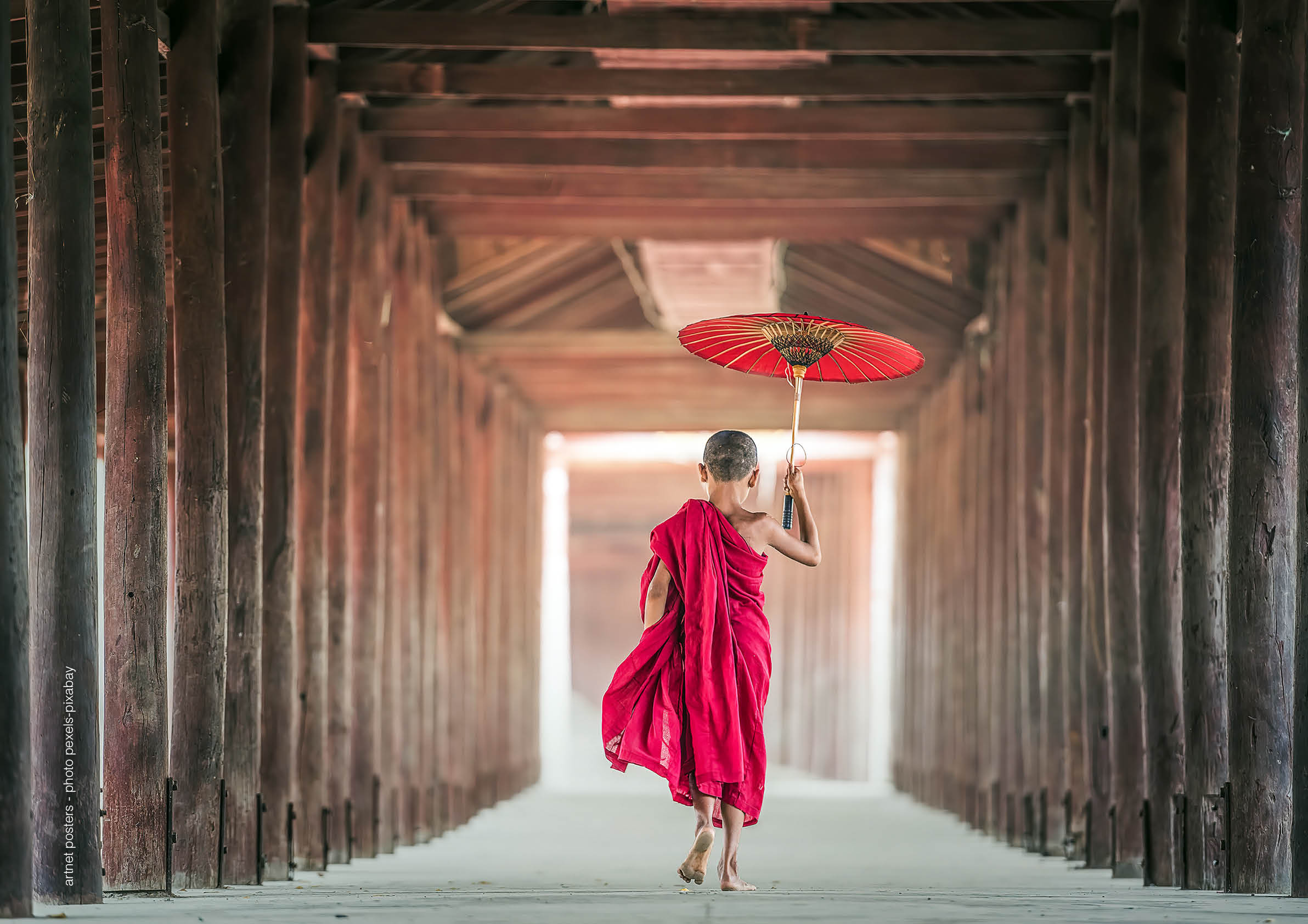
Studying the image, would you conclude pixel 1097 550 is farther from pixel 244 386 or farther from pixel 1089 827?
pixel 244 386

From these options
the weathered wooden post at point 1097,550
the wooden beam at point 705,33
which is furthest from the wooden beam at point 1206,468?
the wooden beam at point 705,33

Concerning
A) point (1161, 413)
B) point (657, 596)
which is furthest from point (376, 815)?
point (1161, 413)

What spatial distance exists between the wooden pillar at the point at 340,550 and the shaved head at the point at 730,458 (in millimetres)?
3896

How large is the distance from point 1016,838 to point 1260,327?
23.2ft

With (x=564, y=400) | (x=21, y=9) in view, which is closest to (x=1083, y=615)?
(x=21, y=9)

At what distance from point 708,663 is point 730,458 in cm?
82

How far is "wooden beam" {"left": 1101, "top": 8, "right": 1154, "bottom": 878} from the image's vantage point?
9.20 metres

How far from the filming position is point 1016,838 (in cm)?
1297

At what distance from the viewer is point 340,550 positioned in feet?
35.6

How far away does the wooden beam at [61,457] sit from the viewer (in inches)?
231

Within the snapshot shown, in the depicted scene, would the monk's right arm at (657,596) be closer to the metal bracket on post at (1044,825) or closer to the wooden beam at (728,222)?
the metal bracket on post at (1044,825)

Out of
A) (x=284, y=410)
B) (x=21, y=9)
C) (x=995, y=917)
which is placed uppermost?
(x=21, y=9)

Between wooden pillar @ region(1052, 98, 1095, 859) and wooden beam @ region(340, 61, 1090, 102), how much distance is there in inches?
19.4

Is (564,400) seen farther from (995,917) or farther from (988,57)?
(995,917)
